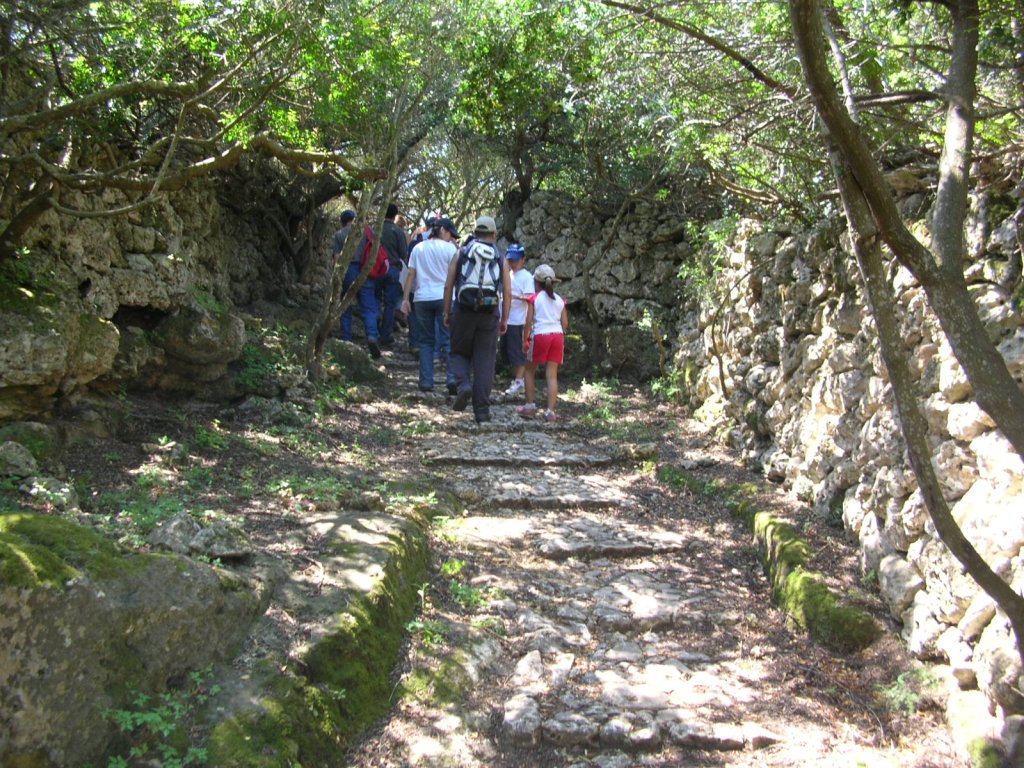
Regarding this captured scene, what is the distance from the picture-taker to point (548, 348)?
8.77 metres

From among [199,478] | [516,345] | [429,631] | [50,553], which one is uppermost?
[516,345]

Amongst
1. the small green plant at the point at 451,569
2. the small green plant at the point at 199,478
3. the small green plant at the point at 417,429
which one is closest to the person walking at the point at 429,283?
the small green plant at the point at 417,429

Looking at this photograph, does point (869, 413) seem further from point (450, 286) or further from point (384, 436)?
point (450, 286)

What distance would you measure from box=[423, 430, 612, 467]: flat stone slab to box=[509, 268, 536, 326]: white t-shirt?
1817mm

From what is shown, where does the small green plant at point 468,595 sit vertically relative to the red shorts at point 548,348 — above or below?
below

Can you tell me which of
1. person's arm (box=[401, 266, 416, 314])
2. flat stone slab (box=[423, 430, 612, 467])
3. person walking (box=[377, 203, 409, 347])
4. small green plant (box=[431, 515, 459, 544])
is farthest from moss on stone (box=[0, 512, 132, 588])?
person walking (box=[377, 203, 409, 347])

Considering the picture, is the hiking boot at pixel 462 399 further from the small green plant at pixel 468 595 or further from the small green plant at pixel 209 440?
the small green plant at pixel 468 595

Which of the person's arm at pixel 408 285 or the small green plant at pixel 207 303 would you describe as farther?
the person's arm at pixel 408 285

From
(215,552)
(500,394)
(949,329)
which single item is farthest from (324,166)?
(949,329)

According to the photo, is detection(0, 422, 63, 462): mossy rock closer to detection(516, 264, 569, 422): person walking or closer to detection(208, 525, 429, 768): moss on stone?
detection(208, 525, 429, 768): moss on stone

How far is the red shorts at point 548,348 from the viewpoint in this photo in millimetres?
8773

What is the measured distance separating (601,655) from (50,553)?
8.32ft

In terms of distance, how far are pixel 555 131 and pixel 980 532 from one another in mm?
9380

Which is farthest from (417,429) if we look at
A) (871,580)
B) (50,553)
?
(50,553)
